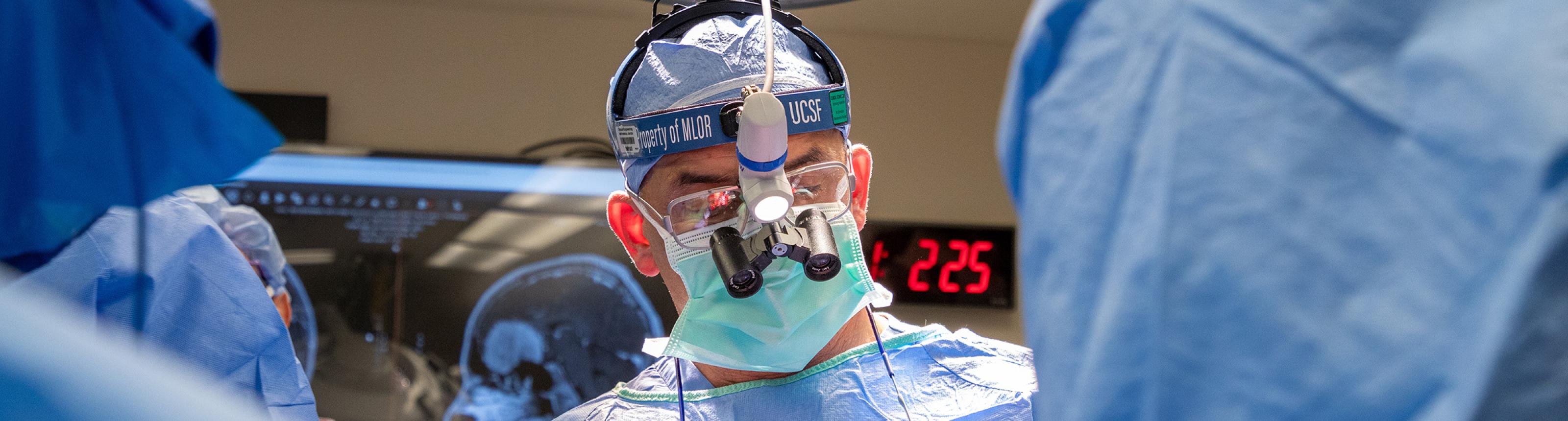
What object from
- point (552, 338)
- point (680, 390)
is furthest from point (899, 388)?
point (552, 338)

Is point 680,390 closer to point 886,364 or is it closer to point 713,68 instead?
point 886,364

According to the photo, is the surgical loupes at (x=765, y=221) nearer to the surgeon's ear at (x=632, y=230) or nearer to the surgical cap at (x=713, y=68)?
the surgical cap at (x=713, y=68)

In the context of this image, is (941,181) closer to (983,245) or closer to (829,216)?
(983,245)

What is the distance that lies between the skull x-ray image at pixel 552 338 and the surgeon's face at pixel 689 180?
1.81 m

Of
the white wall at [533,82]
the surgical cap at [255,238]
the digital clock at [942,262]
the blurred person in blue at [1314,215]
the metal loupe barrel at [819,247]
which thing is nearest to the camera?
the blurred person in blue at [1314,215]

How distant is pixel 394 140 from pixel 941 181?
1977 millimetres

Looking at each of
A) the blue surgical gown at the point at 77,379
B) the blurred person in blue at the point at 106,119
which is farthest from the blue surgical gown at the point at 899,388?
the blue surgical gown at the point at 77,379

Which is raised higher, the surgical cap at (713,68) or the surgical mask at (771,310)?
the surgical cap at (713,68)

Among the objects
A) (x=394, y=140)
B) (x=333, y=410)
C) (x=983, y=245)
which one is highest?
(x=394, y=140)

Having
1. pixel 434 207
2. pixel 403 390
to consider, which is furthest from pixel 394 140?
pixel 403 390

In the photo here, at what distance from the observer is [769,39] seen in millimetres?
1328

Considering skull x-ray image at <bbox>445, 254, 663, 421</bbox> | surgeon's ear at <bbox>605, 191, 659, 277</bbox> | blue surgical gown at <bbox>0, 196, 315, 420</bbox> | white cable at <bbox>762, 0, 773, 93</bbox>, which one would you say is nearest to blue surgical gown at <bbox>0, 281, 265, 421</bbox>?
blue surgical gown at <bbox>0, 196, 315, 420</bbox>

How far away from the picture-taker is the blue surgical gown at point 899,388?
132 cm

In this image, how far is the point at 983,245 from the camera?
3770mm
